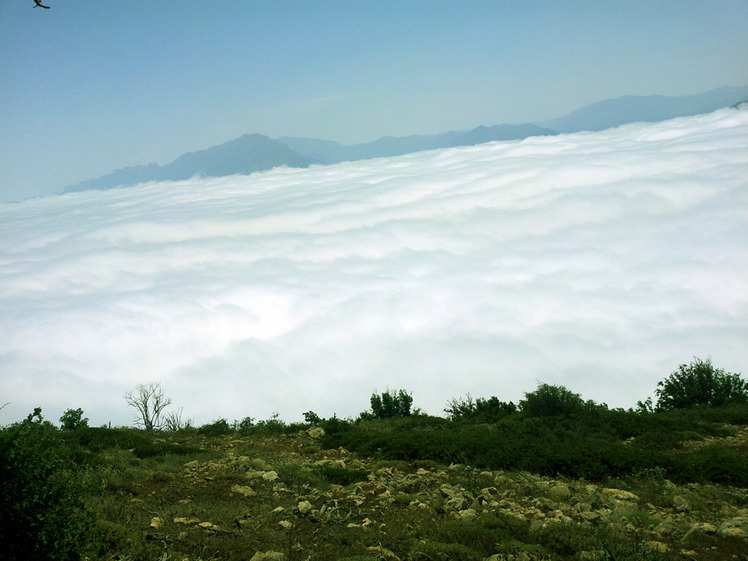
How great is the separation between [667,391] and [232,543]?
19724 mm

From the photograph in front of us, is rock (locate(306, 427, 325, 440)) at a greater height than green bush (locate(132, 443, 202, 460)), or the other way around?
green bush (locate(132, 443, 202, 460))

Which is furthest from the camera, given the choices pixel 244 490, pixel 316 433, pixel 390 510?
pixel 316 433

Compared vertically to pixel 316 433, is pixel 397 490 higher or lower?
higher

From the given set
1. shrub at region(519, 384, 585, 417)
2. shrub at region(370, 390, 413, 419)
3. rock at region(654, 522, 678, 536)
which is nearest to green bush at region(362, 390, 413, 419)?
shrub at region(370, 390, 413, 419)

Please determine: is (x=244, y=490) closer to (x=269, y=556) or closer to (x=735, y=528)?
(x=269, y=556)

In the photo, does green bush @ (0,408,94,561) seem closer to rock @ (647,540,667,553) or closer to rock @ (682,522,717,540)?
rock @ (647,540,667,553)

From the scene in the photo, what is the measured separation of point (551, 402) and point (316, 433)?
7.85 metres

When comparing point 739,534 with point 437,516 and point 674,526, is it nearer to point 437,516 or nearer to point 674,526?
point 674,526

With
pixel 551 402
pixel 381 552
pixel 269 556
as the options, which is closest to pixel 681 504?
pixel 381 552

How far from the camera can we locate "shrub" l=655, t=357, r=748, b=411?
21219mm

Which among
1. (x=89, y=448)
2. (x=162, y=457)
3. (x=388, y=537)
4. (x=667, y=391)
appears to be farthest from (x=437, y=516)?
(x=667, y=391)

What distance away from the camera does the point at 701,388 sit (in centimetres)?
2156

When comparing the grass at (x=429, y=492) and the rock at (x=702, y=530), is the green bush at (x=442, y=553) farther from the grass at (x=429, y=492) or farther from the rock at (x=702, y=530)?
the rock at (x=702, y=530)

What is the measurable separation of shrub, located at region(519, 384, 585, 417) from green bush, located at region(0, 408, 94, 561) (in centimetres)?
1500
